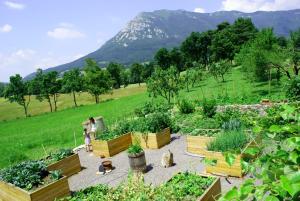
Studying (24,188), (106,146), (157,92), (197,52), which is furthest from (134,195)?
(197,52)

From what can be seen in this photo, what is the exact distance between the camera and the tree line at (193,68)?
2152cm

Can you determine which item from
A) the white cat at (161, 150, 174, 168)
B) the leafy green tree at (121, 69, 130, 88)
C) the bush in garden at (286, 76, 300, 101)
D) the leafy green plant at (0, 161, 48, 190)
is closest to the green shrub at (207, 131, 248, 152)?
the white cat at (161, 150, 174, 168)

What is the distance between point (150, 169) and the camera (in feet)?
34.4

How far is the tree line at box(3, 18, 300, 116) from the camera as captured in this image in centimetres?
2152

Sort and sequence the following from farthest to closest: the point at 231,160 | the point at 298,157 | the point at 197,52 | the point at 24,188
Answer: the point at 197,52 → the point at 24,188 → the point at 231,160 → the point at 298,157

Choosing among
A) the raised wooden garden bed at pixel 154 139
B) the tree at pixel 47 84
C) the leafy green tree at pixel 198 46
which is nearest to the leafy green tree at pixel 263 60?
the raised wooden garden bed at pixel 154 139

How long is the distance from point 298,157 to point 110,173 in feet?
32.4

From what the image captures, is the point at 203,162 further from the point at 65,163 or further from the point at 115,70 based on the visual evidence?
the point at 115,70

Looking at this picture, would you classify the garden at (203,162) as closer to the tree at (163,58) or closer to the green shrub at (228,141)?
the green shrub at (228,141)

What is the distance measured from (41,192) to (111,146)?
424 centimetres

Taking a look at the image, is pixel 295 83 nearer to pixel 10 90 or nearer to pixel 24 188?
pixel 24 188

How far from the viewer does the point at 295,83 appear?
47.3 feet

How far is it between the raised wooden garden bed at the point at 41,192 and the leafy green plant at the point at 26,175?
0.19m

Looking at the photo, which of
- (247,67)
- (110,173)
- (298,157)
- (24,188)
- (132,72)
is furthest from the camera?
(132,72)
